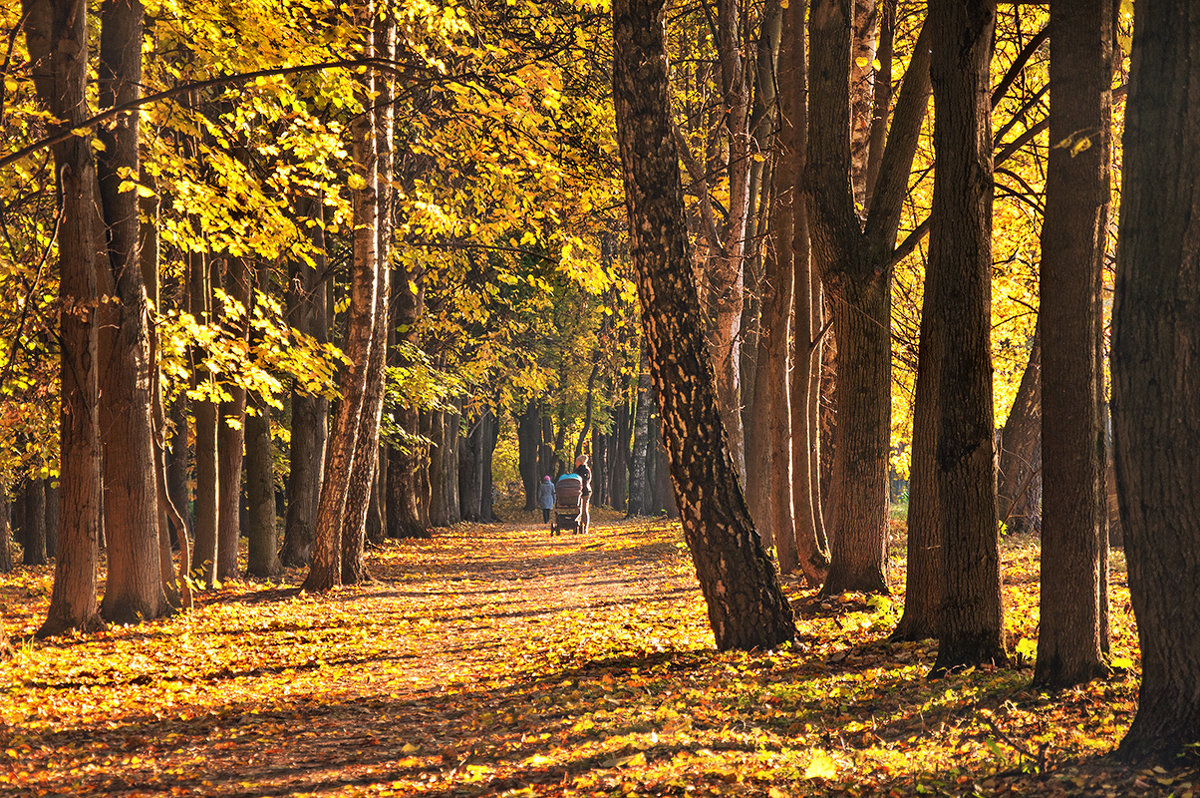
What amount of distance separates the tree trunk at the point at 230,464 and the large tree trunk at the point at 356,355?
195cm

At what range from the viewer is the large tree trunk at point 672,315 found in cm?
767

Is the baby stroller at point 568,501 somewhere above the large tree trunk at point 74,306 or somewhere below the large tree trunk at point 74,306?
below

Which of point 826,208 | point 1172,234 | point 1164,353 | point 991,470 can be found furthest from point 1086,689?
point 826,208

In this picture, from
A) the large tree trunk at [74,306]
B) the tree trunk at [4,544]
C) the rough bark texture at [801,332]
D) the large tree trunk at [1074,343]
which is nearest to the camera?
the large tree trunk at [1074,343]

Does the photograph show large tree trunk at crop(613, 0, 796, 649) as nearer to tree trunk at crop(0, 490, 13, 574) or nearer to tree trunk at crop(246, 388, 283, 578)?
tree trunk at crop(246, 388, 283, 578)

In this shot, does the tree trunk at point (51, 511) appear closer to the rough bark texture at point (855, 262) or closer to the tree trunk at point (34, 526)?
the tree trunk at point (34, 526)

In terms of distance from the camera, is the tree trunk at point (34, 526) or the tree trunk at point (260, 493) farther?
the tree trunk at point (34, 526)

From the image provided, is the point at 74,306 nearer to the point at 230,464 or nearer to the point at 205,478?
the point at 205,478

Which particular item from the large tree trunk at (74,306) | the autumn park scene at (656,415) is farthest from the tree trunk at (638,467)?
the large tree trunk at (74,306)

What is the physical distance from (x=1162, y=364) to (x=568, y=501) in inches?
875

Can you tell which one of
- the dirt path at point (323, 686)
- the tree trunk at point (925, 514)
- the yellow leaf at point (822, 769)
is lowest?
the dirt path at point (323, 686)

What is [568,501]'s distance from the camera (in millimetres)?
25906

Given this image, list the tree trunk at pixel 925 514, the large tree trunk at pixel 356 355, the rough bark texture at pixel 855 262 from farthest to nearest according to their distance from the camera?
the large tree trunk at pixel 356 355
the rough bark texture at pixel 855 262
the tree trunk at pixel 925 514

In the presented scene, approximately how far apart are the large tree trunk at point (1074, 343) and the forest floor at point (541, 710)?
1.10 ft
